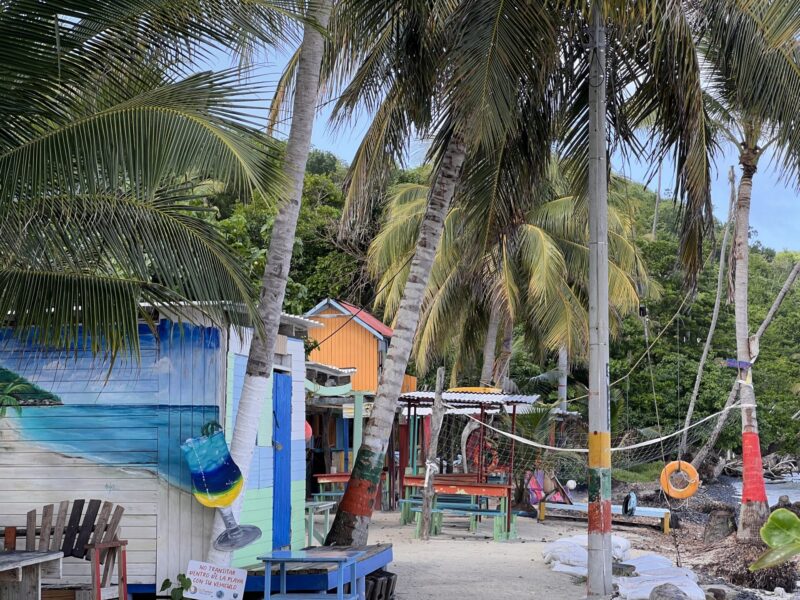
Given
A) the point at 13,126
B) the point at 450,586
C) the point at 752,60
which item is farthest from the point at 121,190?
the point at 752,60

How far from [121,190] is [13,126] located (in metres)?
0.75

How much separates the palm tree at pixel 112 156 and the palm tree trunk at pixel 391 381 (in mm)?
3831

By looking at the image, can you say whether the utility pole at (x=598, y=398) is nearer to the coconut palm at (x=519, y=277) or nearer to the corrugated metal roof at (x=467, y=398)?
the corrugated metal roof at (x=467, y=398)

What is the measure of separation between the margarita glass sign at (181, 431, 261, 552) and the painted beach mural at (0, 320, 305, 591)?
25cm

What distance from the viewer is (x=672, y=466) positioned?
1689 centimetres

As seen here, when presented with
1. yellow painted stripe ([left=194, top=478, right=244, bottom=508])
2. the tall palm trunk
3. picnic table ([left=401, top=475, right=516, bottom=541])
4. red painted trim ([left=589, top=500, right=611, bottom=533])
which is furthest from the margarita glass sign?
the tall palm trunk

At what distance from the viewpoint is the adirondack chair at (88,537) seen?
7566mm

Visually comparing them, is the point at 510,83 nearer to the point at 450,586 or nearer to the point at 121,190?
the point at 121,190

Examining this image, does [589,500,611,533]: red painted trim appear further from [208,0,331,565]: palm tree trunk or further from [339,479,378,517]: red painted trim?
[208,0,331,565]: palm tree trunk

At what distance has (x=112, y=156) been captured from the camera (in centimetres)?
586

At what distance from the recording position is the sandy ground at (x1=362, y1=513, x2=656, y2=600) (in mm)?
10163

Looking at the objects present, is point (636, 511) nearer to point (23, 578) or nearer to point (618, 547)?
point (618, 547)

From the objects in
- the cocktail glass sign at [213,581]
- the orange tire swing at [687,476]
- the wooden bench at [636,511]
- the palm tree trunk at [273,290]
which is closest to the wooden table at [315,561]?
the cocktail glass sign at [213,581]

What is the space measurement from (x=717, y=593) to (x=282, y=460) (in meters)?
4.67
